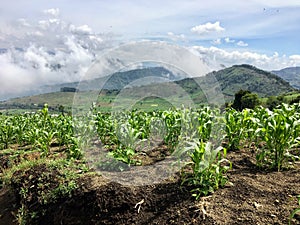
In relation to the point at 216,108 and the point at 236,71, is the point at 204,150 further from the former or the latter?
the point at 236,71

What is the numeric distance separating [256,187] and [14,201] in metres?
5.32

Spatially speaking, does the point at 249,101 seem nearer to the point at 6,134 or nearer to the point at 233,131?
the point at 6,134

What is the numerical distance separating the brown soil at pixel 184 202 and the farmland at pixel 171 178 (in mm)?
12

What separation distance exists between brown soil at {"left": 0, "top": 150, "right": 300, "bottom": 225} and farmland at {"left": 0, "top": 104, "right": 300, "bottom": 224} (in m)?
0.01

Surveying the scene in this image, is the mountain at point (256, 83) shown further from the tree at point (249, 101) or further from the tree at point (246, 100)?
the tree at point (249, 101)

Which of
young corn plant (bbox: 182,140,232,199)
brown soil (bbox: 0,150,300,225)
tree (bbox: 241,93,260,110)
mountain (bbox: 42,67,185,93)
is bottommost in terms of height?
tree (bbox: 241,93,260,110)

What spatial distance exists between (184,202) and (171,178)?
0.82m

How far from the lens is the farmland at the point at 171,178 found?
3441 millimetres

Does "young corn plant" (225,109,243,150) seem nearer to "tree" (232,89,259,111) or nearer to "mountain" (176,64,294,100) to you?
"tree" (232,89,259,111)

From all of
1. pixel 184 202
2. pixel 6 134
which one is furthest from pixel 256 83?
pixel 184 202

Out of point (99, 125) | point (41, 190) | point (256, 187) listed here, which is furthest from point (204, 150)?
point (99, 125)

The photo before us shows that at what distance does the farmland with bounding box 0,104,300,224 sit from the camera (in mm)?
3441

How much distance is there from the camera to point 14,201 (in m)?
6.25

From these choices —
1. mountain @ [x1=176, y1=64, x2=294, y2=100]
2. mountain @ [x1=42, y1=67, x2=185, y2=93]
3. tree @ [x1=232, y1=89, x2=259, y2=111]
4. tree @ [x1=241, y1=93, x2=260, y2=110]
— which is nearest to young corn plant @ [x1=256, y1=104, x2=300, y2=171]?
mountain @ [x1=42, y1=67, x2=185, y2=93]
